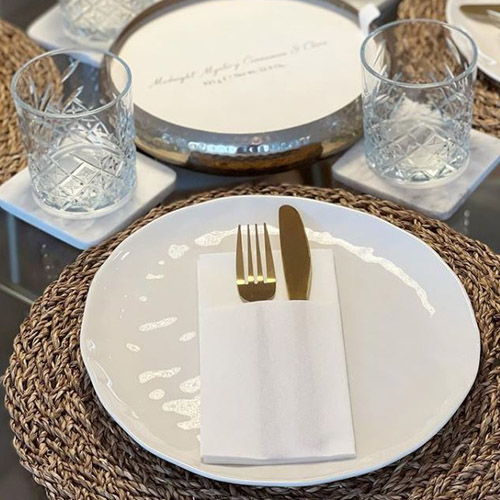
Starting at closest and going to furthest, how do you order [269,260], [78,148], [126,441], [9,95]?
[126,441] < [269,260] < [78,148] < [9,95]

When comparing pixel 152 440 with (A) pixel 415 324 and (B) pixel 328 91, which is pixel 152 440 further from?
(B) pixel 328 91

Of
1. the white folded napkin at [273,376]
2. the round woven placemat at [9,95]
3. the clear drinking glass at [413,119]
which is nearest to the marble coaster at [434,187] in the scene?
the clear drinking glass at [413,119]

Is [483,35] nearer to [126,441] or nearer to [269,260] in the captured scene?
[269,260]

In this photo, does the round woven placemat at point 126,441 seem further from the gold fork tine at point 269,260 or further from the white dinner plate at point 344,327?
the gold fork tine at point 269,260

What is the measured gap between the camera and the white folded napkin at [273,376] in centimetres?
65

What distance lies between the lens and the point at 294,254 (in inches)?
31.2

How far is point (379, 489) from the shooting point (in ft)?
2.13

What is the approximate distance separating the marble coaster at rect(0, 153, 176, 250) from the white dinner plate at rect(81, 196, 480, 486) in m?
0.06

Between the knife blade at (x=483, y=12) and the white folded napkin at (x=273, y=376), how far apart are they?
0.42 m

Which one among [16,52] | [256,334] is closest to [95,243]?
[256,334]

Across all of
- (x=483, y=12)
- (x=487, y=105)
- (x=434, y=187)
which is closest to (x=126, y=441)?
(x=434, y=187)

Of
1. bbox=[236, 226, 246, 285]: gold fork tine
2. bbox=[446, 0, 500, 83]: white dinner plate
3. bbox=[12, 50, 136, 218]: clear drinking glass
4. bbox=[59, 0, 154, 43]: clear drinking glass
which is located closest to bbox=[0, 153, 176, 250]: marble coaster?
bbox=[12, 50, 136, 218]: clear drinking glass

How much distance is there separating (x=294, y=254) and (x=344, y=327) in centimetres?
8

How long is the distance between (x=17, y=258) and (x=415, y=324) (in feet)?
1.17
